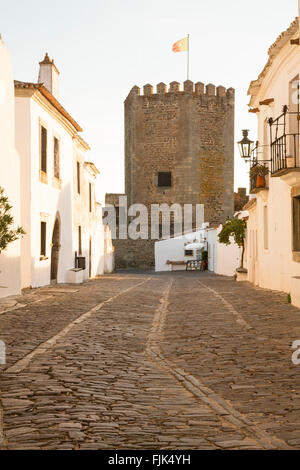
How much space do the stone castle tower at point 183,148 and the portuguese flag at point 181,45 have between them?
2679 mm

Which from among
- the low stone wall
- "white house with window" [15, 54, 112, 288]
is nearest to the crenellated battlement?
the low stone wall

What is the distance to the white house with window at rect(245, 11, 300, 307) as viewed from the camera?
15984 millimetres

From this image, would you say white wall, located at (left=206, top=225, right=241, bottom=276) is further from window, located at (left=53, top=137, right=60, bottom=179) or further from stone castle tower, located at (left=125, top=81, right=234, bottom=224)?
window, located at (left=53, top=137, right=60, bottom=179)

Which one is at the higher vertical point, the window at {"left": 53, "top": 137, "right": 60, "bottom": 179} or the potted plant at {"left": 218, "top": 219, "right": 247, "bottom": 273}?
the window at {"left": 53, "top": 137, "right": 60, "bottom": 179}

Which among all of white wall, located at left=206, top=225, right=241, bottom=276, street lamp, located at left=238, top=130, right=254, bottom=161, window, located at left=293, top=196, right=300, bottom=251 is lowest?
white wall, located at left=206, top=225, right=241, bottom=276

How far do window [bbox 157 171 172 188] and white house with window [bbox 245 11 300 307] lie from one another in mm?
25363

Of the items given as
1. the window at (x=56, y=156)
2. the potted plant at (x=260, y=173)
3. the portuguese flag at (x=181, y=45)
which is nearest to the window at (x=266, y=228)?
the potted plant at (x=260, y=173)

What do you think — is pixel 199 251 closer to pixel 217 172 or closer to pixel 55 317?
pixel 217 172

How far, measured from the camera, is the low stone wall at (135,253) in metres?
49.9

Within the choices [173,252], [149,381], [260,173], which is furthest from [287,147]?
[173,252]

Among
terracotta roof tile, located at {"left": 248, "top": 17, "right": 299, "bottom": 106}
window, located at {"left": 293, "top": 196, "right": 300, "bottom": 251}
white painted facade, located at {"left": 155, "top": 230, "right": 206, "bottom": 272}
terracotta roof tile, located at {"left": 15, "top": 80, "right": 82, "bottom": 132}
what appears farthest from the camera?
white painted facade, located at {"left": 155, "top": 230, "right": 206, "bottom": 272}

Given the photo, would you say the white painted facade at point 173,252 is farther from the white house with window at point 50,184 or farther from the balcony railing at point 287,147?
the balcony railing at point 287,147

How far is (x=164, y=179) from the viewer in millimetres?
49344

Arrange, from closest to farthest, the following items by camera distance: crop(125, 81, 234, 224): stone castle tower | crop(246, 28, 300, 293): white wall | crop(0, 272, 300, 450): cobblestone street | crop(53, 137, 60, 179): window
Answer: crop(0, 272, 300, 450): cobblestone street, crop(246, 28, 300, 293): white wall, crop(53, 137, 60, 179): window, crop(125, 81, 234, 224): stone castle tower
